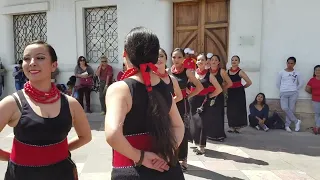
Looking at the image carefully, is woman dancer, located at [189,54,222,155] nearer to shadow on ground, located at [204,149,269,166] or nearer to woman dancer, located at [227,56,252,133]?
shadow on ground, located at [204,149,269,166]

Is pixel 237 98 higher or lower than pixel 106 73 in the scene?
lower

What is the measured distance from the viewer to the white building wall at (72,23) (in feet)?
27.4

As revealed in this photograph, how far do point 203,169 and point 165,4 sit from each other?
16.1 ft

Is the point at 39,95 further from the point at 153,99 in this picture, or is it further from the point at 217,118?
the point at 217,118

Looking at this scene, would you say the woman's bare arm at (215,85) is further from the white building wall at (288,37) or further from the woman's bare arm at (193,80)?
the white building wall at (288,37)

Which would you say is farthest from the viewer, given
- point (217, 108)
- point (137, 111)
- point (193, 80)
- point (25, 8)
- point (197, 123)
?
point (25, 8)

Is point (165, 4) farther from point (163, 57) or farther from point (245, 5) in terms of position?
point (163, 57)

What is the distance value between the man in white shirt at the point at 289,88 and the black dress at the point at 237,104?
1.00m

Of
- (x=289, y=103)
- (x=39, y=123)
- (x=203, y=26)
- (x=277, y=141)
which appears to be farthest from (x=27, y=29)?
(x=39, y=123)

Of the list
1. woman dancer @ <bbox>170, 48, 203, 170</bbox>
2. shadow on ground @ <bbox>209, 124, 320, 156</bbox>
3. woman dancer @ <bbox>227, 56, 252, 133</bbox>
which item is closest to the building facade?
woman dancer @ <bbox>227, 56, 252, 133</bbox>

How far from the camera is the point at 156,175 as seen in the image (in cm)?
179

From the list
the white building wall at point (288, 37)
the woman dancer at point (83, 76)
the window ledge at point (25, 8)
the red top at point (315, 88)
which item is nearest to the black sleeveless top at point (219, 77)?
the white building wall at point (288, 37)

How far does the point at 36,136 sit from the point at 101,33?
7.62m

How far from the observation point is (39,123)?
1.94m
